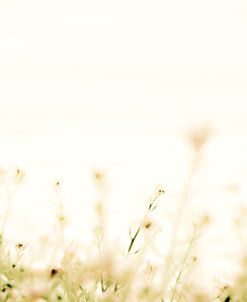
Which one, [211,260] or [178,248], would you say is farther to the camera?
[211,260]

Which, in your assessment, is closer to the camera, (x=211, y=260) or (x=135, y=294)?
(x=135, y=294)

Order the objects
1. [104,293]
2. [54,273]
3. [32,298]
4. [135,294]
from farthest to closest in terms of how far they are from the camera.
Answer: [135,294]
[104,293]
[54,273]
[32,298]

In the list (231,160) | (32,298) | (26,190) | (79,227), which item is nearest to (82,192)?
(26,190)

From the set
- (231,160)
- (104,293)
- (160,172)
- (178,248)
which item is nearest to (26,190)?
(160,172)

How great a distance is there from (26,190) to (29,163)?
0.80m

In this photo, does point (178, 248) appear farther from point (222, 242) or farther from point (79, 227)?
point (79, 227)

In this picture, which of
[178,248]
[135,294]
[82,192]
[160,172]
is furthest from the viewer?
[160,172]

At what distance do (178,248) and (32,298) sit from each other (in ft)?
3.16

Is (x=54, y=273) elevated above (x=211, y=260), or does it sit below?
above

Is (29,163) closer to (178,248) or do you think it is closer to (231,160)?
(231,160)

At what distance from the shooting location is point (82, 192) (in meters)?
4.36

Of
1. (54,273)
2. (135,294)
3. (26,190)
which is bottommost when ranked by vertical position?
(26,190)

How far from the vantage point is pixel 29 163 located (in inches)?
202

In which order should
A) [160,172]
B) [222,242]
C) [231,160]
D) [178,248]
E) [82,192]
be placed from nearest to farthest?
[178,248] → [222,242] → [82,192] → [160,172] → [231,160]
